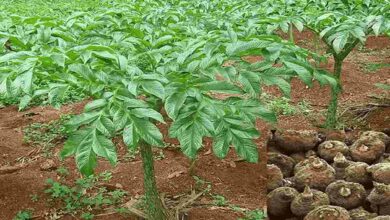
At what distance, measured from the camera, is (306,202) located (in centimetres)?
226

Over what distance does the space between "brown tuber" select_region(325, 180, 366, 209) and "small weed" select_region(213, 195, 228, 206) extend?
87 centimetres

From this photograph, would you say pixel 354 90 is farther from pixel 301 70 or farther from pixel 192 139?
pixel 192 139

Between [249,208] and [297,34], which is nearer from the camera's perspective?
[249,208]

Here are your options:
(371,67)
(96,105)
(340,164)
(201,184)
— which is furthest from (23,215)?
(371,67)

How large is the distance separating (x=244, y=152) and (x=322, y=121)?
2499mm

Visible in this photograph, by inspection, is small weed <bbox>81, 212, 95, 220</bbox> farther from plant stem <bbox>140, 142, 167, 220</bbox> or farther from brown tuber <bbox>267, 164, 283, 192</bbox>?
brown tuber <bbox>267, 164, 283, 192</bbox>

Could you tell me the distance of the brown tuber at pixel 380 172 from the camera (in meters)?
2.30

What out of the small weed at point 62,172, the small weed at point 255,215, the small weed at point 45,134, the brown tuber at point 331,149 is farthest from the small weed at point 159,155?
the brown tuber at point 331,149

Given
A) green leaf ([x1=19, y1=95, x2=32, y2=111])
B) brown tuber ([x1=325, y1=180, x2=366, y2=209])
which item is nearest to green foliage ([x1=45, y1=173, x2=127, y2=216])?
green leaf ([x1=19, y1=95, x2=32, y2=111])

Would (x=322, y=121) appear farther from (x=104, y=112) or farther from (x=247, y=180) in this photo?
(x=104, y=112)

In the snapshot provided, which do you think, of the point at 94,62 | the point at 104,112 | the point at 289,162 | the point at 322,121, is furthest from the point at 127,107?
the point at 322,121

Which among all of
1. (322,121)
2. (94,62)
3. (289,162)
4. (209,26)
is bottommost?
(322,121)

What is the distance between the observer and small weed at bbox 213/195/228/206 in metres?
3.08

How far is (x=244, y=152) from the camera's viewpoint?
78.0 inches
